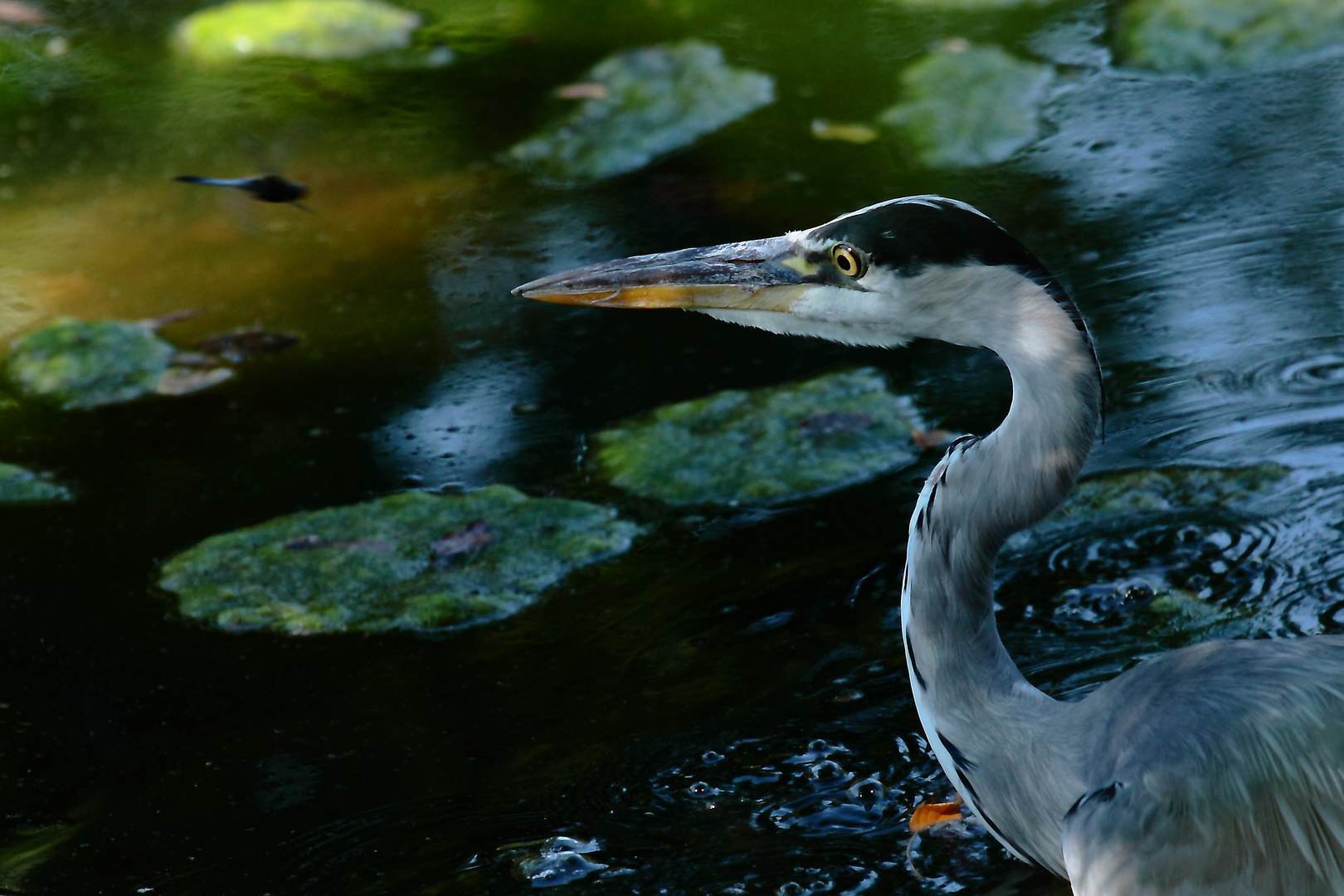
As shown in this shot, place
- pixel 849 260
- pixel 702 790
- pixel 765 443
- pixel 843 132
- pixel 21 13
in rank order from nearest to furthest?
1. pixel 849 260
2. pixel 702 790
3. pixel 765 443
4. pixel 843 132
5. pixel 21 13

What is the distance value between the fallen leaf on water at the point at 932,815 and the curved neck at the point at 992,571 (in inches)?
6.5

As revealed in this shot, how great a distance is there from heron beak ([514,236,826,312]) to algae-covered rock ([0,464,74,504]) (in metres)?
2.07

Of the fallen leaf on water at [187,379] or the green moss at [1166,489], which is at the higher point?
the green moss at [1166,489]

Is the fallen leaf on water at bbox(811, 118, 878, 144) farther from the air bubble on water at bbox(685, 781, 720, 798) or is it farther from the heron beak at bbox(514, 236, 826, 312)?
the air bubble on water at bbox(685, 781, 720, 798)

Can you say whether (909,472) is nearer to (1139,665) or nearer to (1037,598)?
(1037,598)

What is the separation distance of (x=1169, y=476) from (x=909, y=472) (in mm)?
638

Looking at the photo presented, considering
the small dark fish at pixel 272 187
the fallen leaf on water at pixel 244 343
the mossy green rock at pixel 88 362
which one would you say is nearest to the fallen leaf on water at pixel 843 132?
the small dark fish at pixel 272 187

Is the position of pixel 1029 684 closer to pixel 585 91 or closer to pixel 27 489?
pixel 27 489

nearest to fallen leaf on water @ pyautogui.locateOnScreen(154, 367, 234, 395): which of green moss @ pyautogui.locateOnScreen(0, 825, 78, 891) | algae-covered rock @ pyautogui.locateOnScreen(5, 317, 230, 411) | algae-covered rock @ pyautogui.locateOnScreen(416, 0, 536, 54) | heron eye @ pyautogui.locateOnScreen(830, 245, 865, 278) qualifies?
algae-covered rock @ pyautogui.locateOnScreen(5, 317, 230, 411)

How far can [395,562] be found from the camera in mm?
3662

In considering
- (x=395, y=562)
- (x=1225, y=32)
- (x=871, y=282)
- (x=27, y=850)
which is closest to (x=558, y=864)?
(x=27, y=850)

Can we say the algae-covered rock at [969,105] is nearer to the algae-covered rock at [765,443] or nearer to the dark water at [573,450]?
the dark water at [573,450]

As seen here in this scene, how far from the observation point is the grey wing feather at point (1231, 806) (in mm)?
2020

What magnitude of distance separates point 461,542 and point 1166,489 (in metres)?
1.75
